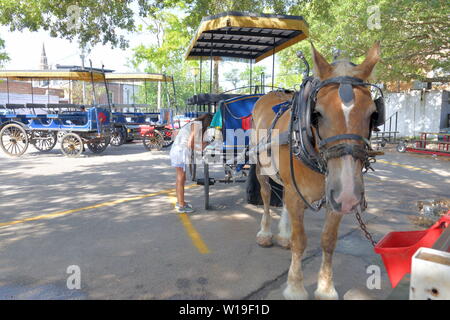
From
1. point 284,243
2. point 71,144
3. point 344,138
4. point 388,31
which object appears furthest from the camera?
point 388,31

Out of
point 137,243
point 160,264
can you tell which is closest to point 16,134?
point 137,243

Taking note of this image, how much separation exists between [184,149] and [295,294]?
3.28 meters

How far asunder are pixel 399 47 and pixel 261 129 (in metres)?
13.6

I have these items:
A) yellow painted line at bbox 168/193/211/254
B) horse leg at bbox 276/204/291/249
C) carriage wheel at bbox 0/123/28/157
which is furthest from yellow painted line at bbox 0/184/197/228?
carriage wheel at bbox 0/123/28/157

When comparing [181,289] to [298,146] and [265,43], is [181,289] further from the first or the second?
[265,43]

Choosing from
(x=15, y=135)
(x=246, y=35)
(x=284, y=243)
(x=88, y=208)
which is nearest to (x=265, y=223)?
(x=284, y=243)

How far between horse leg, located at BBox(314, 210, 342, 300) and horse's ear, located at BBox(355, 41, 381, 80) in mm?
1219

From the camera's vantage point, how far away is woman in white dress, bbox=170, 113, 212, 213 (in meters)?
5.55

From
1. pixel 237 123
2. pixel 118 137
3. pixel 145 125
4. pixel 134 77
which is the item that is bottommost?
pixel 118 137

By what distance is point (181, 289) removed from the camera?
3.09m

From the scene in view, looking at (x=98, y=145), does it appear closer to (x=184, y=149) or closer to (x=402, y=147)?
(x=184, y=149)

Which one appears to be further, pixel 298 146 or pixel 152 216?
pixel 152 216

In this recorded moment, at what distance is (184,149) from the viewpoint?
557 centimetres

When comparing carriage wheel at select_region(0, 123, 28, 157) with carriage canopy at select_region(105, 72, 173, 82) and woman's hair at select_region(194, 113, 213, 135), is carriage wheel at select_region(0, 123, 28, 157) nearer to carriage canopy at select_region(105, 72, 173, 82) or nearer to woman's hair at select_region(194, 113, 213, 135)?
carriage canopy at select_region(105, 72, 173, 82)
